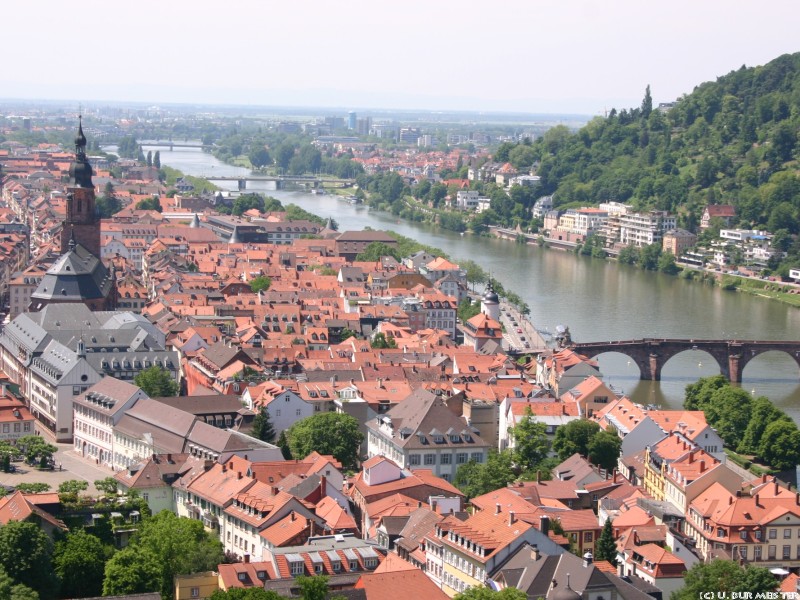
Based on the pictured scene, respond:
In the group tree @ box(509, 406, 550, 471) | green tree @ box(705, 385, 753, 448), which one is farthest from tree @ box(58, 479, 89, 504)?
green tree @ box(705, 385, 753, 448)

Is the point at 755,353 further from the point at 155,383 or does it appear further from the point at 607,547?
the point at 607,547

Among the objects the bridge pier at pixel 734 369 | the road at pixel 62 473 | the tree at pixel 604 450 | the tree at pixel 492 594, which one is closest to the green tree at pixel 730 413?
the tree at pixel 604 450

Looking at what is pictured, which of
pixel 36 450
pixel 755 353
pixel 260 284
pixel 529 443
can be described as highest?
pixel 529 443

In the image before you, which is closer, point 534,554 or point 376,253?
point 534,554

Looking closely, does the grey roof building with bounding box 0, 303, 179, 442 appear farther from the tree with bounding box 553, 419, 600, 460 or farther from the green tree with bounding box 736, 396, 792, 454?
the green tree with bounding box 736, 396, 792, 454

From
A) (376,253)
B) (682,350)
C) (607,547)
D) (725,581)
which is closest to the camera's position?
(725,581)

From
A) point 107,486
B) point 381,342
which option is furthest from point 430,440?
point 381,342

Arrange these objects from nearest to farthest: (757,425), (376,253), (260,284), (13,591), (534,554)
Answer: (13,591), (534,554), (757,425), (260,284), (376,253)
